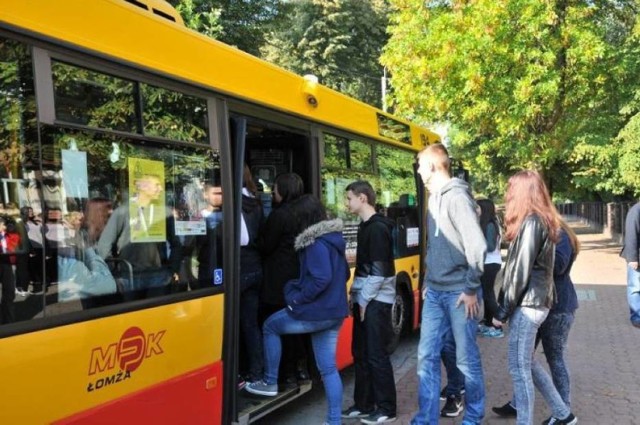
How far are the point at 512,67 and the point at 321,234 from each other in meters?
12.0

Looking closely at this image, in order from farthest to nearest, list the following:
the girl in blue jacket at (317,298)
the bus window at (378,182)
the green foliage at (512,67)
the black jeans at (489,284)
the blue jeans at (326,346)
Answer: the green foliage at (512,67) → the black jeans at (489,284) → the bus window at (378,182) → the blue jeans at (326,346) → the girl in blue jacket at (317,298)

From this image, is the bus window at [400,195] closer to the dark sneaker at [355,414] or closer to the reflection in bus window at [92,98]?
the dark sneaker at [355,414]

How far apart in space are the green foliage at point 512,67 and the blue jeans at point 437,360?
1120 centimetres

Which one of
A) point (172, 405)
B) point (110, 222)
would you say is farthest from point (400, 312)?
point (110, 222)

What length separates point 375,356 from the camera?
509 centimetres

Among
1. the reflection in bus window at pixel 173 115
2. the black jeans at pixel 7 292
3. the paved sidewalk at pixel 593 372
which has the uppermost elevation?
the reflection in bus window at pixel 173 115

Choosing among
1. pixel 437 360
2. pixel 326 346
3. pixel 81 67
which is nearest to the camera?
pixel 81 67

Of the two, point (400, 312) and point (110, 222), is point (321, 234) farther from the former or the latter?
point (400, 312)

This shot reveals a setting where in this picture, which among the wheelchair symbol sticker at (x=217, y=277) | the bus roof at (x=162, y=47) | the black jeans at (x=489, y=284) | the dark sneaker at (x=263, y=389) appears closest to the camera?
the bus roof at (x=162, y=47)

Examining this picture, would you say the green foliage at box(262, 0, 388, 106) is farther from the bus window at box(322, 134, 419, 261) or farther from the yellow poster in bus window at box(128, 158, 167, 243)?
the yellow poster in bus window at box(128, 158, 167, 243)

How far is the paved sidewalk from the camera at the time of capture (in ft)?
17.6

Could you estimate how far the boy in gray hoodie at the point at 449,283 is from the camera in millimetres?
4258

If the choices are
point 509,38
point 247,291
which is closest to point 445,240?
point 247,291

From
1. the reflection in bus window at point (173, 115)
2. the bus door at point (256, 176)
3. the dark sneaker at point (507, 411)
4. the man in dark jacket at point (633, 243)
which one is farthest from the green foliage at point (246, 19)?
the dark sneaker at point (507, 411)
